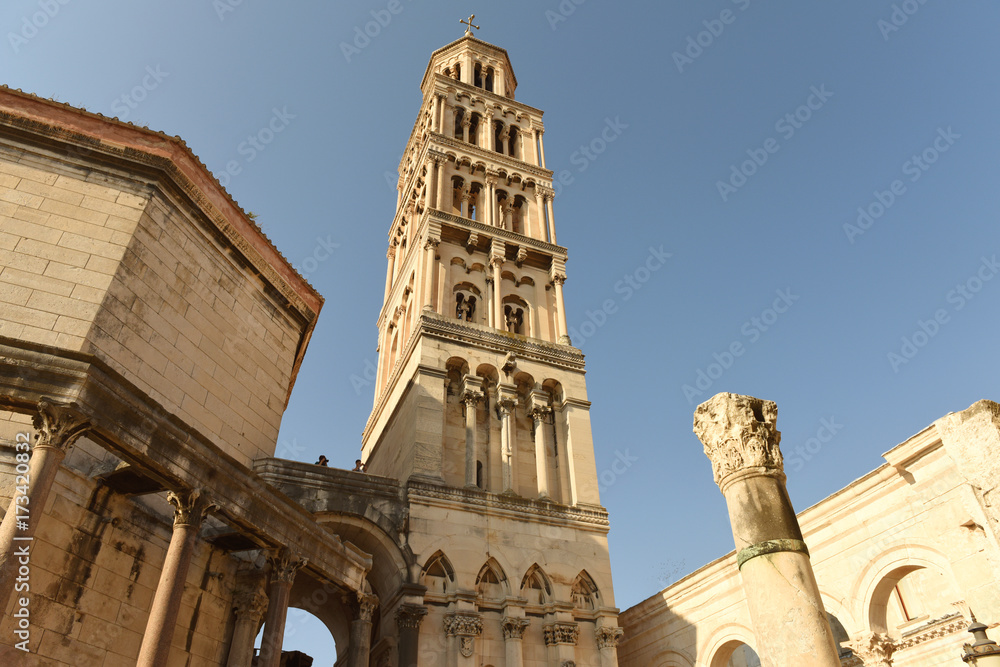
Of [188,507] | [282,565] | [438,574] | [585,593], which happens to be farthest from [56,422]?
[585,593]

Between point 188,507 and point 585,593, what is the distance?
12.1m

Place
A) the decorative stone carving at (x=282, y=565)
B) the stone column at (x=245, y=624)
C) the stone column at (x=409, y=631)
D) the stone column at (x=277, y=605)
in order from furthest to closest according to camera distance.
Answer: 1. the stone column at (x=409, y=631)
2. the stone column at (x=245, y=624)
3. the decorative stone carving at (x=282, y=565)
4. the stone column at (x=277, y=605)

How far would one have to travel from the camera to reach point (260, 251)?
722 inches

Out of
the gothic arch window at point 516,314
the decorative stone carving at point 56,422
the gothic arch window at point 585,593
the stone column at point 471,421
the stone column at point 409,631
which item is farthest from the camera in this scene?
the gothic arch window at point 516,314

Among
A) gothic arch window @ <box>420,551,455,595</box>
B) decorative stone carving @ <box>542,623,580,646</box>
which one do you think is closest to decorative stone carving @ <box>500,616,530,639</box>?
decorative stone carving @ <box>542,623,580,646</box>

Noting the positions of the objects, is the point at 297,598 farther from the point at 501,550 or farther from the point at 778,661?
the point at 778,661

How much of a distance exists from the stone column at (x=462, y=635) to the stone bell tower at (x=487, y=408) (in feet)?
0.12

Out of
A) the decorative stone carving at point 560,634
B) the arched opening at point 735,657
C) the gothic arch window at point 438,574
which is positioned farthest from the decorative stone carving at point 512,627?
the arched opening at point 735,657

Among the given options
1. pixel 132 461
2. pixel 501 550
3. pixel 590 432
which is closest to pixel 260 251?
pixel 132 461

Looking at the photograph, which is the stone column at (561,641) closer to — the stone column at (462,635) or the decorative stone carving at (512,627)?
the decorative stone carving at (512,627)

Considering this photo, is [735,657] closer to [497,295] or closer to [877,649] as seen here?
[877,649]

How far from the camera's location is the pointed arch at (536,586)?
18.8 m

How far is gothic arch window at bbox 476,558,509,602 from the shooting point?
60.4 ft

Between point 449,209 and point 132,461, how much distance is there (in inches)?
Result: 766
